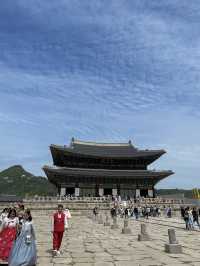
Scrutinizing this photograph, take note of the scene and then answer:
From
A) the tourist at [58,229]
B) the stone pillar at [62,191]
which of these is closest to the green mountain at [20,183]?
the stone pillar at [62,191]

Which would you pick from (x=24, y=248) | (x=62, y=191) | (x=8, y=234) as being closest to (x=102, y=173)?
(x=62, y=191)

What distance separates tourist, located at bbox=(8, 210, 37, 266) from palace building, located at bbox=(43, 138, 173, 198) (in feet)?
150

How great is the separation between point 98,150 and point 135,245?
50.9 m

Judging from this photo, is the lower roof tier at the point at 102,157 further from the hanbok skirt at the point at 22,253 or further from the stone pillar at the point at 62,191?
the hanbok skirt at the point at 22,253

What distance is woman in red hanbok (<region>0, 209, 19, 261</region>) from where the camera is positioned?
30.1 ft

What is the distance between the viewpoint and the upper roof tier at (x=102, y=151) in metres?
59.7

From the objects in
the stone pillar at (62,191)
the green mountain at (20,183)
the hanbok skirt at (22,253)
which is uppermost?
the green mountain at (20,183)

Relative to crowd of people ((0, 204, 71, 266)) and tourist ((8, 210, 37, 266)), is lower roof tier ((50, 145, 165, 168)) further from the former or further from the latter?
tourist ((8, 210, 37, 266))

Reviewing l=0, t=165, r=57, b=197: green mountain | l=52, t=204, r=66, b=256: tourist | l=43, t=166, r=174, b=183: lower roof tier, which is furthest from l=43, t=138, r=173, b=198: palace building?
l=0, t=165, r=57, b=197: green mountain

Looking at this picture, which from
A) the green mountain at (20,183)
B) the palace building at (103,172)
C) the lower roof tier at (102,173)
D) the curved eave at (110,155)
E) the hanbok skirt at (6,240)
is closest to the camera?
the hanbok skirt at (6,240)

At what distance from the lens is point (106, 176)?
186 ft

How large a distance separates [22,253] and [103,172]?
158 feet

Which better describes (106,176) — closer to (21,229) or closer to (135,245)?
(135,245)

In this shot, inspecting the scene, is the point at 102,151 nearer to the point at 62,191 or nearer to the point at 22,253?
the point at 62,191
